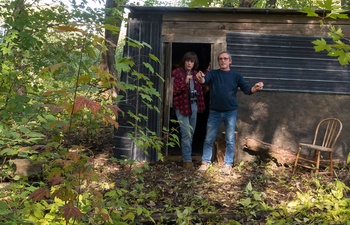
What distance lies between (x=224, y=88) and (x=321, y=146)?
2.05 metres

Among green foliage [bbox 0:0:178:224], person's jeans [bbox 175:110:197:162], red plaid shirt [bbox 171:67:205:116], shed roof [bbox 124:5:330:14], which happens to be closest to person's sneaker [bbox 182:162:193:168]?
person's jeans [bbox 175:110:197:162]

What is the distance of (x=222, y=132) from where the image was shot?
25.1ft

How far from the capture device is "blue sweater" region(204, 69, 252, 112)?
269 inches

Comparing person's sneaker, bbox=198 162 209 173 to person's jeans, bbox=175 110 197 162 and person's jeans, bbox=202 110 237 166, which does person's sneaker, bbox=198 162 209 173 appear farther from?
person's jeans, bbox=175 110 197 162

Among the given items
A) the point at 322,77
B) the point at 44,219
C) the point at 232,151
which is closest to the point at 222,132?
the point at 232,151

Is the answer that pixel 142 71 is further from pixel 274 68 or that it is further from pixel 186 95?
pixel 274 68

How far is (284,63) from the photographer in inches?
308

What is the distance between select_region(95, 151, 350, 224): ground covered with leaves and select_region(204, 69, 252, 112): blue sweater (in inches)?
45.9

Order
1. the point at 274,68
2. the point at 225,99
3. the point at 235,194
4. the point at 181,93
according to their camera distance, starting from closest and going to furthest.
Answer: the point at 235,194 < the point at 225,99 < the point at 181,93 < the point at 274,68

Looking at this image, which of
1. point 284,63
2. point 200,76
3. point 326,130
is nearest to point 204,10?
point 200,76

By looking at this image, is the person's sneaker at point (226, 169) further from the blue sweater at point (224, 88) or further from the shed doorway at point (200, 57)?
the shed doorway at point (200, 57)

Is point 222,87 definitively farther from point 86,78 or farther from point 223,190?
point 86,78

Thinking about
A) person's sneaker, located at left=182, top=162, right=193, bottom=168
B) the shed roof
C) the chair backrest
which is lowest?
person's sneaker, located at left=182, top=162, right=193, bottom=168

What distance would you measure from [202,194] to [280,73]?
320 centimetres
